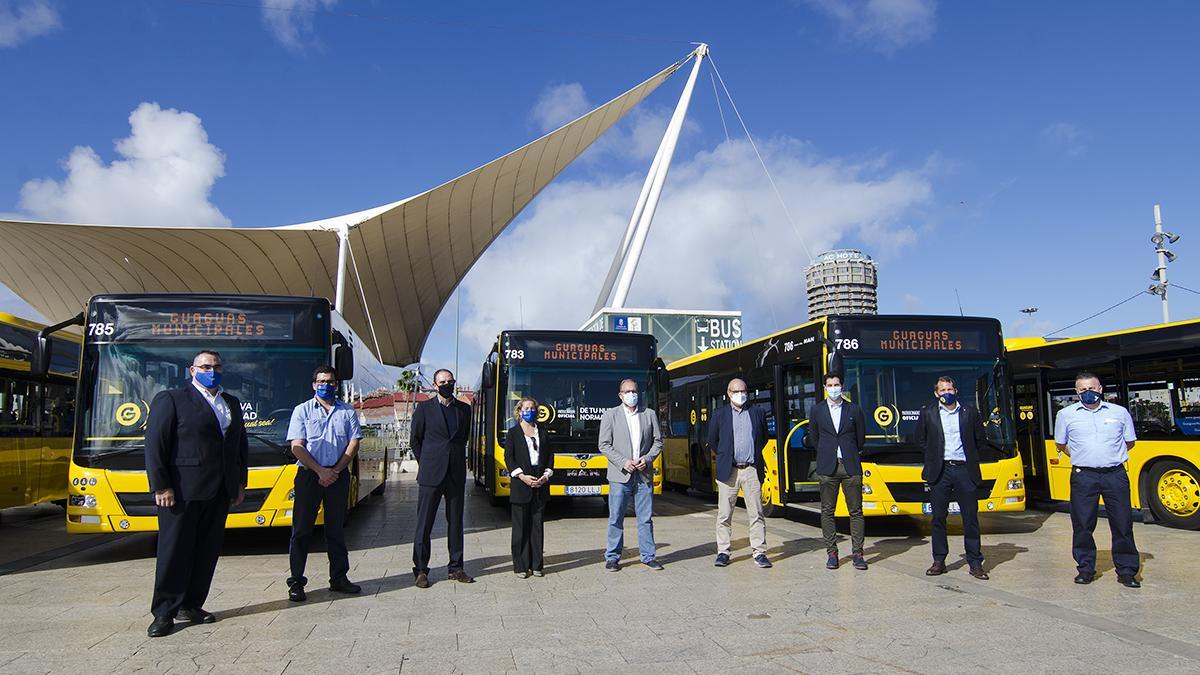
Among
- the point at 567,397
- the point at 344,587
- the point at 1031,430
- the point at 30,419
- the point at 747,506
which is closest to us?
the point at 344,587

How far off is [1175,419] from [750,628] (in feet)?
26.4

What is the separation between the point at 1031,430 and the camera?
1347 cm

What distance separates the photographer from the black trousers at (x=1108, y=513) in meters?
6.65

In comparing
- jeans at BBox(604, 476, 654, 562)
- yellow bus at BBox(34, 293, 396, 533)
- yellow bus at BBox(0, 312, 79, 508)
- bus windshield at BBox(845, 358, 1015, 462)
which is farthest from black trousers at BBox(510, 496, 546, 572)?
yellow bus at BBox(0, 312, 79, 508)

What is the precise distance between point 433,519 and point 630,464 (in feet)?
6.16

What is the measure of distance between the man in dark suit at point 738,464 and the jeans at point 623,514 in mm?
650

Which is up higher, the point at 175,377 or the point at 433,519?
the point at 175,377

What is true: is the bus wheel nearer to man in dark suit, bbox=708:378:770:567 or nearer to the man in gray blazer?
man in dark suit, bbox=708:378:770:567

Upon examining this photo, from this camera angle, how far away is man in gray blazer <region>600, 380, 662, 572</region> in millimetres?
7863

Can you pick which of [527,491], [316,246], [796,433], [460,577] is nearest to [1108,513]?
[796,433]

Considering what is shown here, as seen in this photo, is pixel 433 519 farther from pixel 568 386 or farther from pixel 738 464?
pixel 568 386

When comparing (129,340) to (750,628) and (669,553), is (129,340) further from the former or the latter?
(750,628)

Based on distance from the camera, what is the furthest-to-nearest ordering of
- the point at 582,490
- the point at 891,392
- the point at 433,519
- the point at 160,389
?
the point at 582,490 < the point at 891,392 < the point at 160,389 < the point at 433,519

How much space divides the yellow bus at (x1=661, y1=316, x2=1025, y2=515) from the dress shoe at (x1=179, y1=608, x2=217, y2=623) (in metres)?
5.61
